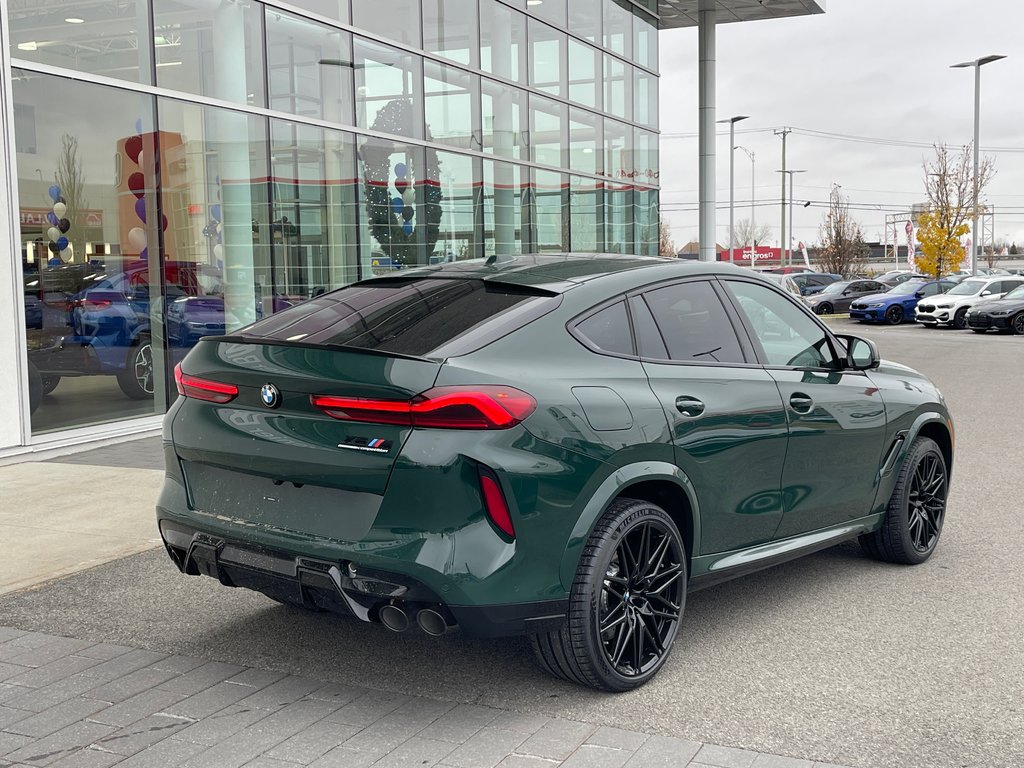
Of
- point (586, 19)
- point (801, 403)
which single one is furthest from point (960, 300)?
point (801, 403)

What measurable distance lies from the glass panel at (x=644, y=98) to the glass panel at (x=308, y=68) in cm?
1081

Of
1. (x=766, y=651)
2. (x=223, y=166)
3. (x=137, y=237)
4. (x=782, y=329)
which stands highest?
(x=223, y=166)

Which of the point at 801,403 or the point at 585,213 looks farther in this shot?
the point at 585,213

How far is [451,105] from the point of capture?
17438 millimetres

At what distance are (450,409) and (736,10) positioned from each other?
26.4 m

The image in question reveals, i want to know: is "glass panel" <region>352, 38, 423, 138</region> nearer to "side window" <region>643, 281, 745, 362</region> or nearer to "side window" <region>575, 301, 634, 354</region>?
"side window" <region>643, 281, 745, 362</region>

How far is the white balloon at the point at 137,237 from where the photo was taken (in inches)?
445

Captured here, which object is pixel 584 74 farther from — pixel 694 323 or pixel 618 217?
pixel 694 323

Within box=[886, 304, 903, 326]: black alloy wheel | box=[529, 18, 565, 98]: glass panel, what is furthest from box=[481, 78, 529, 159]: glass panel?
box=[886, 304, 903, 326]: black alloy wheel

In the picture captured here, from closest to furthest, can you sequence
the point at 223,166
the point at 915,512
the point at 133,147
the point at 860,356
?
1. the point at 860,356
2. the point at 915,512
3. the point at 133,147
4. the point at 223,166

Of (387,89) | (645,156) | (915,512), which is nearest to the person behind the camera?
(915,512)

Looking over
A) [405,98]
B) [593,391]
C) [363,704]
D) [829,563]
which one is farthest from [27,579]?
[405,98]

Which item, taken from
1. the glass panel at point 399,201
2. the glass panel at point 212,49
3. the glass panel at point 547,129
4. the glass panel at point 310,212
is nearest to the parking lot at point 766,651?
the glass panel at point 212,49

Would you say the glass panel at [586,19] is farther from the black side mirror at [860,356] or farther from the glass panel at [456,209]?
the black side mirror at [860,356]
